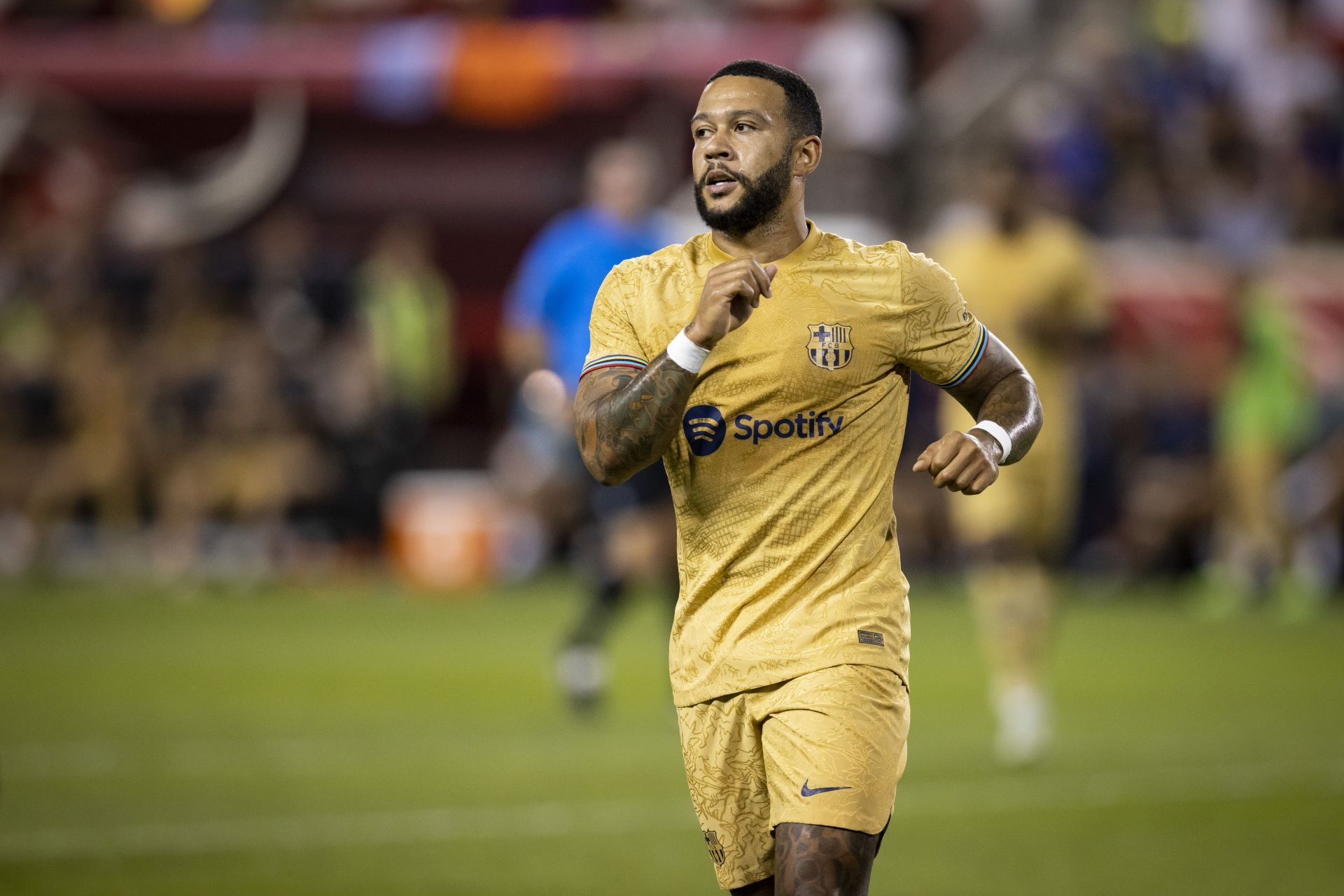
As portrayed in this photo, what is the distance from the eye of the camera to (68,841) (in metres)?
7.86

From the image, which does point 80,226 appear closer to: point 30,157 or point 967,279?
point 30,157

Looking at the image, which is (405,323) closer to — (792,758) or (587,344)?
(587,344)

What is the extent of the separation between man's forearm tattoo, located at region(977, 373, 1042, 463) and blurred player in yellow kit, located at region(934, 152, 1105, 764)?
522cm

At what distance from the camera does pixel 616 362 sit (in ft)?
14.6

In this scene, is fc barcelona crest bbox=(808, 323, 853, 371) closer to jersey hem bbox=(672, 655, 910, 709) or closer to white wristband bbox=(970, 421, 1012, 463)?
white wristband bbox=(970, 421, 1012, 463)

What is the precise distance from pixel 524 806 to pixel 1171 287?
546 inches

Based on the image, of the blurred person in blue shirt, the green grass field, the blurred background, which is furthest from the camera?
the blurred person in blue shirt

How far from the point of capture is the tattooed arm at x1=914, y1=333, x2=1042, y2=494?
13.8 feet


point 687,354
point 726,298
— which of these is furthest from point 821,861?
point 726,298

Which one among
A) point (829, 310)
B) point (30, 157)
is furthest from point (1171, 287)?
point (829, 310)

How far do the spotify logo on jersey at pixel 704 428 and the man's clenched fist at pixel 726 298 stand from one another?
0.32 meters

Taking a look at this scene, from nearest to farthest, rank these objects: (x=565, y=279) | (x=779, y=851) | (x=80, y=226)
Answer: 1. (x=779, y=851)
2. (x=565, y=279)
3. (x=80, y=226)

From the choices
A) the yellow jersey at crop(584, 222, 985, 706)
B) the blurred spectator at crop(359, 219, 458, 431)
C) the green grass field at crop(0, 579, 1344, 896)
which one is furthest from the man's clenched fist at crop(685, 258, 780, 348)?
the blurred spectator at crop(359, 219, 458, 431)

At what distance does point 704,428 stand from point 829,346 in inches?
13.0
